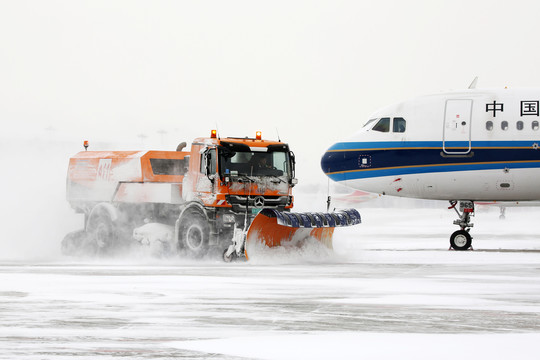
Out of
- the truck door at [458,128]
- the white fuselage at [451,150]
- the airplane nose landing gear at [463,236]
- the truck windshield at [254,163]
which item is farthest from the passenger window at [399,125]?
the truck windshield at [254,163]

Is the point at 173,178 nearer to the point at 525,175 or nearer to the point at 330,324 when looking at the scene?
the point at 525,175

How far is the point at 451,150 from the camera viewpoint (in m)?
27.8

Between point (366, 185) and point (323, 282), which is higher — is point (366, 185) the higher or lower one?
the higher one

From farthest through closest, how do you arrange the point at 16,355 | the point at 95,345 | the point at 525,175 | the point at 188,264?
the point at 525,175, the point at 188,264, the point at 95,345, the point at 16,355

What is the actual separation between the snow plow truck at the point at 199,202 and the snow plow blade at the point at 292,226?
26 millimetres

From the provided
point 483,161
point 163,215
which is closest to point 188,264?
point 163,215

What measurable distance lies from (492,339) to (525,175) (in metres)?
17.8

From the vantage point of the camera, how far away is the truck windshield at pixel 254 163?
23.6 meters

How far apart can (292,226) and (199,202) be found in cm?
288

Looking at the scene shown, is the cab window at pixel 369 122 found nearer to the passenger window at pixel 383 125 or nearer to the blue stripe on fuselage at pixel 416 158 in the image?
the passenger window at pixel 383 125

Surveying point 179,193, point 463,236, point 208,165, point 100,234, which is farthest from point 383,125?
point 100,234

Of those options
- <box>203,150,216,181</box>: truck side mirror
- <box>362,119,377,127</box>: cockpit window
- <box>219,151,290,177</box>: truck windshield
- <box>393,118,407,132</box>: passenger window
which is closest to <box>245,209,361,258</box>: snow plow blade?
<box>219,151,290,177</box>: truck windshield

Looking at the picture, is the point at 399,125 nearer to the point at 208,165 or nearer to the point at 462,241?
the point at 462,241

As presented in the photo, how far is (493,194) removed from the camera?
28.0m
